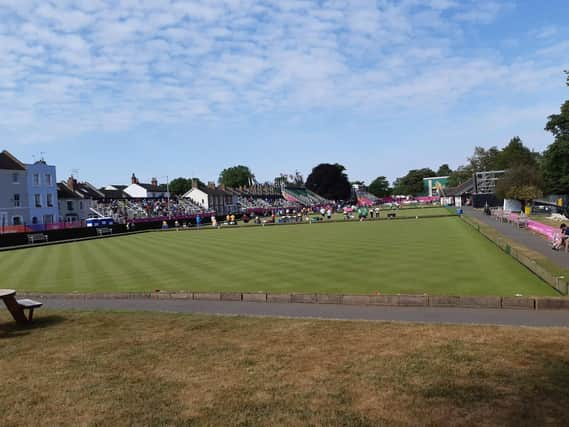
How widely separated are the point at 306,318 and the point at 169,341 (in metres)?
2.70

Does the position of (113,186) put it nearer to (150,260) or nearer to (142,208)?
(142,208)

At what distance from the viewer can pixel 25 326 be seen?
953 cm

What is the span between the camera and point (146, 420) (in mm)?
4895

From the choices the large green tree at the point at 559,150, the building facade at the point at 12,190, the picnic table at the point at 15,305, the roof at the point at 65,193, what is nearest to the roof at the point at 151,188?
the roof at the point at 65,193

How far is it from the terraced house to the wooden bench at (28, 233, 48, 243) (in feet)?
61.0

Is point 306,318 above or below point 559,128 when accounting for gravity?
below

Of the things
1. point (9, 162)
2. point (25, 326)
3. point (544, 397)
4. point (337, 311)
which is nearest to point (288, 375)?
point (544, 397)

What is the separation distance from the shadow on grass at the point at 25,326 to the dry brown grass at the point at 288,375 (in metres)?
0.14

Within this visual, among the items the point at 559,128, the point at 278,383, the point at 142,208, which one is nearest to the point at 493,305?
the point at 278,383

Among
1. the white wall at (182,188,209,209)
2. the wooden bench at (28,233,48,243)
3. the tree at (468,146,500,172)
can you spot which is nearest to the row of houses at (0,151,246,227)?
the wooden bench at (28,233,48,243)

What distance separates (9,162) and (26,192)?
13.2ft

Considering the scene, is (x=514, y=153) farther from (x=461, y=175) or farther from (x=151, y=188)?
(x=151, y=188)

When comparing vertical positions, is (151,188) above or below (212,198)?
above

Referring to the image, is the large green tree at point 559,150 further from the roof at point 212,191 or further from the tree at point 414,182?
the tree at point 414,182
